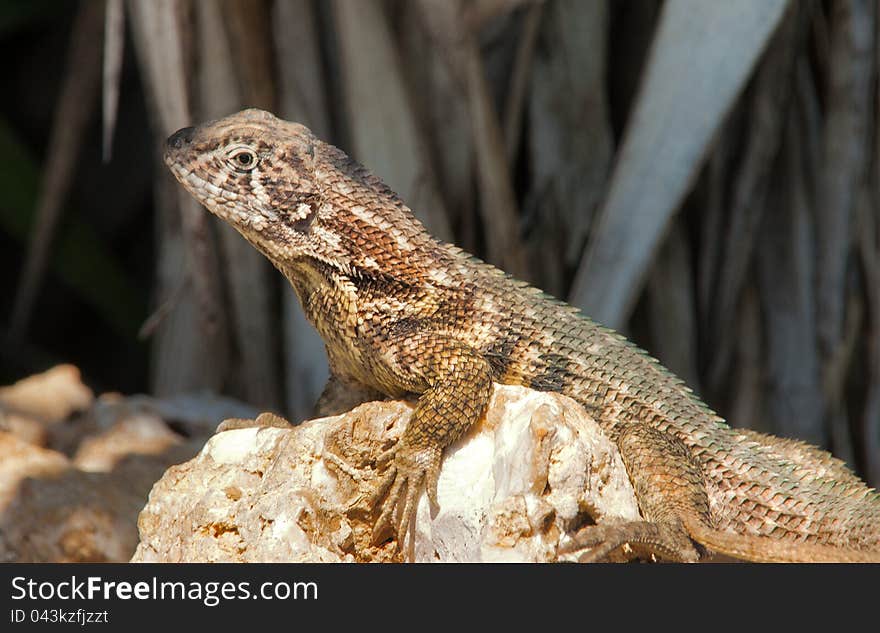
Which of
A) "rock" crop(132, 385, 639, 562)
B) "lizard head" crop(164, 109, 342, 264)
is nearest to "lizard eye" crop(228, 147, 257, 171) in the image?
"lizard head" crop(164, 109, 342, 264)

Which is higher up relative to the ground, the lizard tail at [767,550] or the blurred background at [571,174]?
the blurred background at [571,174]

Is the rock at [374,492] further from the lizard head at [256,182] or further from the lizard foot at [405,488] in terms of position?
the lizard head at [256,182]

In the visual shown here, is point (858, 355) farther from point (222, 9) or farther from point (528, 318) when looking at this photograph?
point (222, 9)

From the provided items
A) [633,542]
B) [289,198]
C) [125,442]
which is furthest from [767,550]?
[125,442]

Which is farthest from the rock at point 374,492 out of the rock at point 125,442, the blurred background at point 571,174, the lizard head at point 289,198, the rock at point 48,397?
the blurred background at point 571,174

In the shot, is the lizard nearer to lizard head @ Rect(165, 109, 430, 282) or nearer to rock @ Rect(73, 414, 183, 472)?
lizard head @ Rect(165, 109, 430, 282)

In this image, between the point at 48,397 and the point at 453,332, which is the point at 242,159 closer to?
the point at 453,332
